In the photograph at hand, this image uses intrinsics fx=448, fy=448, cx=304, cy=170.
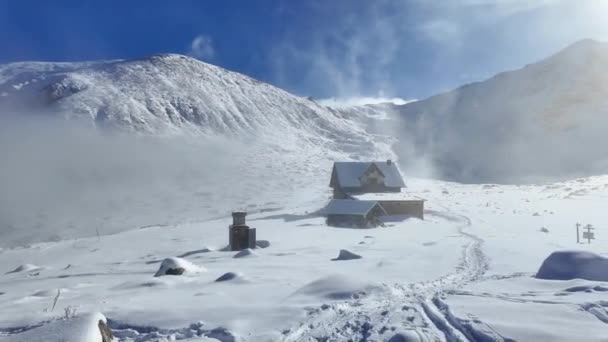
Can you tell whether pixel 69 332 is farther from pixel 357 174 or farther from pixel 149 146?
pixel 149 146

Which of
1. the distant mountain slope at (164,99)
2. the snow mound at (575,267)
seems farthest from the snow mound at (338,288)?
the distant mountain slope at (164,99)

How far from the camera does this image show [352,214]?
44.2 m

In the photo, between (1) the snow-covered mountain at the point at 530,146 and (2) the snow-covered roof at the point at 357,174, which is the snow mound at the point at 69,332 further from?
(1) the snow-covered mountain at the point at 530,146

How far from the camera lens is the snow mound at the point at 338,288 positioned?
37.6 feet

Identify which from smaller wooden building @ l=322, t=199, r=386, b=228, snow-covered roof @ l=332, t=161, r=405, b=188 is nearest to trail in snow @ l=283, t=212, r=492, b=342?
smaller wooden building @ l=322, t=199, r=386, b=228

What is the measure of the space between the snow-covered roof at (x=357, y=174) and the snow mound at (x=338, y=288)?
46314mm

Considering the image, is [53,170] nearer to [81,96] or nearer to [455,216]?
[81,96]

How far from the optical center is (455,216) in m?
49.4

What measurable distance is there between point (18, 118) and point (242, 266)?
146068 millimetres

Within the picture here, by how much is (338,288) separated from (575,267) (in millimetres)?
7448

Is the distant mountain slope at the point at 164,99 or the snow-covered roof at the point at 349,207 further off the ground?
the distant mountain slope at the point at 164,99

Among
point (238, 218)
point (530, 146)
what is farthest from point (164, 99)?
point (530, 146)

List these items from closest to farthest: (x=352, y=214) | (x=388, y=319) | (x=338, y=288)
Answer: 1. (x=388, y=319)
2. (x=338, y=288)
3. (x=352, y=214)

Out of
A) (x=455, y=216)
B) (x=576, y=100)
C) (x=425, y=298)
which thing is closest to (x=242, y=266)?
(x=425, y=298)
